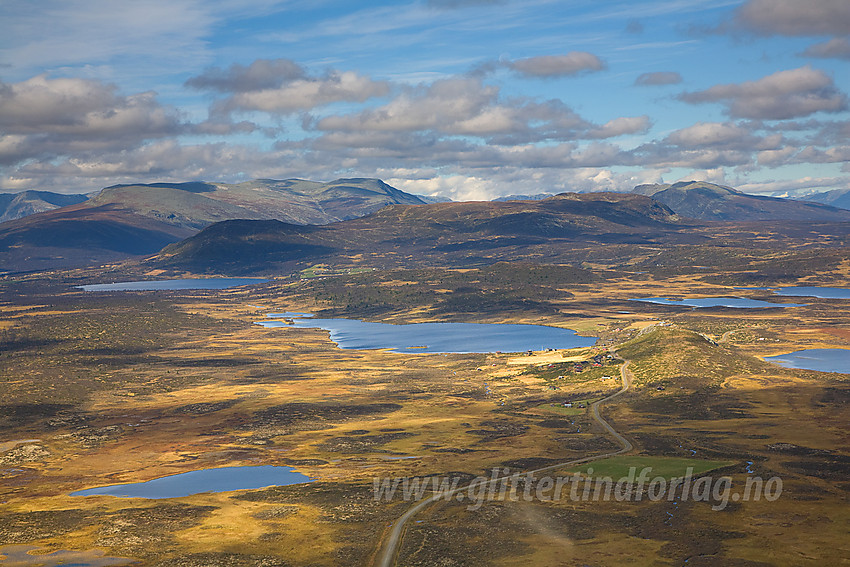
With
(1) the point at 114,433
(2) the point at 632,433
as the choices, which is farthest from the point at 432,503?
(1) the point at 114,433

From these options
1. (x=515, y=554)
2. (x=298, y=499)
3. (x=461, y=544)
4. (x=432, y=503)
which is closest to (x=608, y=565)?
(x=515, y=554)

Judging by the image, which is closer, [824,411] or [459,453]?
[459,453]

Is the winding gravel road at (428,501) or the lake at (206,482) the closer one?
the winding gravel road at (428,501)

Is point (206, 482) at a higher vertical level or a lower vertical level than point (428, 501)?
lower

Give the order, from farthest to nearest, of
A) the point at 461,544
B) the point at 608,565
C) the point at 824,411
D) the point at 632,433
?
the point at 824,411 → the point at 632,433 → the point at 461,544 → the point at 608,565

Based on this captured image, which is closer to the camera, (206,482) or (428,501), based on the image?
(428,501)

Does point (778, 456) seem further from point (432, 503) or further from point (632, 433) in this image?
point (432, 503)

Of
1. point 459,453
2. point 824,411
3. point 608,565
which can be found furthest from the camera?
point 824,411

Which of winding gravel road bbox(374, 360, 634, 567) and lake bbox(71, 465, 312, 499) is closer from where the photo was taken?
winding gravel road bbox(374, 360, 634, 567)
